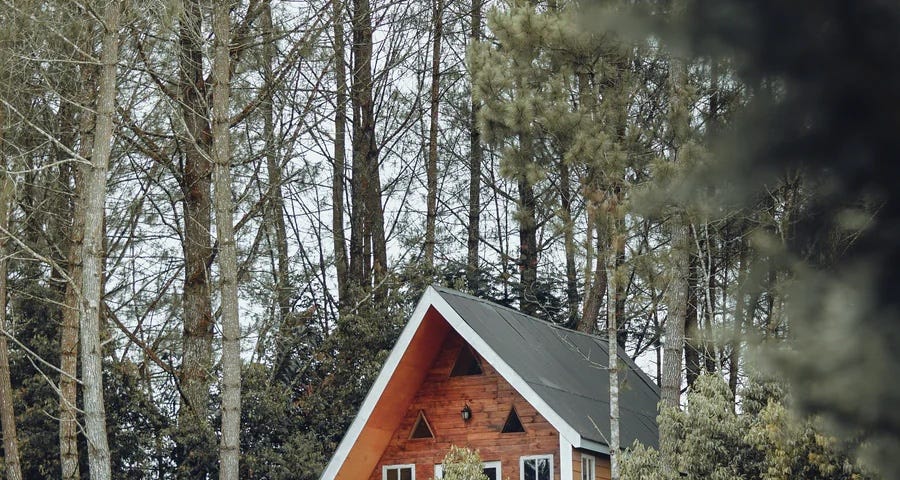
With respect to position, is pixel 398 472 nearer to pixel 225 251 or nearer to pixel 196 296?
pixel 225 251

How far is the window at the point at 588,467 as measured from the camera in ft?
50.7

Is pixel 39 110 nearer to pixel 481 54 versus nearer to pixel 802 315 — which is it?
pixel 481 54

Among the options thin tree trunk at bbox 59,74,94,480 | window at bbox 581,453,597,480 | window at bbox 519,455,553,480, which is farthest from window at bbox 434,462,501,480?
thin tree trunk at bbox 59,74,94,480

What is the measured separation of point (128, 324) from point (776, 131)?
2580 cm

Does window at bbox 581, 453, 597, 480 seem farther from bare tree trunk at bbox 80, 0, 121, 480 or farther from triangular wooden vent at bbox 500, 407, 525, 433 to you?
bare tree trunk at bbox 80, 0, 121, 480

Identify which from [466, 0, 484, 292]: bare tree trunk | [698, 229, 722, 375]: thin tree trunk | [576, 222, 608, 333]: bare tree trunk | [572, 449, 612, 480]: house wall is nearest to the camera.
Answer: [572, 449, 612, 480]: house wall

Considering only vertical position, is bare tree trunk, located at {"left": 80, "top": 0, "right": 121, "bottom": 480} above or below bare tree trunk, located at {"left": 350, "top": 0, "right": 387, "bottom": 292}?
below

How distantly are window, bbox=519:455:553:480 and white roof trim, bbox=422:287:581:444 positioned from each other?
1.05 metres

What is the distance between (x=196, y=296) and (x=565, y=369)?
6741mm

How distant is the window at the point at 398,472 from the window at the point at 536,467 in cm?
162

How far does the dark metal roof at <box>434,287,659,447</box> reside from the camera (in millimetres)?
15453

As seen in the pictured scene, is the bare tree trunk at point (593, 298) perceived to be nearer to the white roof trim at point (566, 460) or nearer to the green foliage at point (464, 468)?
the white roof trim at point (566, 460)

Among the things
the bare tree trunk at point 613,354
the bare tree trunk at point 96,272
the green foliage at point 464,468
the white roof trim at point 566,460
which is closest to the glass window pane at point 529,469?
the white roof trim at point 566,460

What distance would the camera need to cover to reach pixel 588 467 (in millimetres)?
15711
